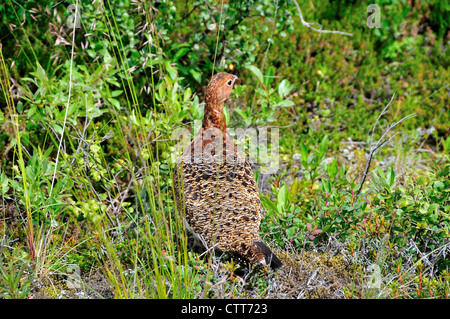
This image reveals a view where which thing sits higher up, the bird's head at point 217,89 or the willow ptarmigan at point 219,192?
the bird's head at point 217,89

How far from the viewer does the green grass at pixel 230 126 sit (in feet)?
9.23

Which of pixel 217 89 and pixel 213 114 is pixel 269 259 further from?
pixel 217 89

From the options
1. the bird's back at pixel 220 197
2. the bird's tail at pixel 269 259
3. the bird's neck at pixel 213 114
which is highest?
the bird's neck at pixel 213 114

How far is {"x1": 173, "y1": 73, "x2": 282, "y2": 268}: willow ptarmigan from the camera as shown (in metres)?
2.72

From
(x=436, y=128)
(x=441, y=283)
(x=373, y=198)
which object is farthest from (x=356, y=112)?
(x=441, y=283)

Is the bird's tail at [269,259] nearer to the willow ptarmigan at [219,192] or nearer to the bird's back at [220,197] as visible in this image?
the willow ptarmigan at [219,192]

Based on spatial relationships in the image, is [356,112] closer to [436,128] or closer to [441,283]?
[436,128]

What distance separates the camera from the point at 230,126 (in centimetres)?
424

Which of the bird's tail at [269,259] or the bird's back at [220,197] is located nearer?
the bird's tail at [269,259]

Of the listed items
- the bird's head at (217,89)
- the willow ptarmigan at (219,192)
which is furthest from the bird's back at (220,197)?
the bird's head at (217,89)

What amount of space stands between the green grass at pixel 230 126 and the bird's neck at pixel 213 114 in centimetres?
29

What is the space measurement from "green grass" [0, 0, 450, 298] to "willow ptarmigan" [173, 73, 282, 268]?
166mm

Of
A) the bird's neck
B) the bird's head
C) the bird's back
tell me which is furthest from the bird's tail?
the bird's head

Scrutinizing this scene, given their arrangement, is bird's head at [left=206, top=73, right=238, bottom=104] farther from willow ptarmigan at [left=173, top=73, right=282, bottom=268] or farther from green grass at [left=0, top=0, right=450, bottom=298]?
green grass at [left=0, top=0, right=450, bottom=298]
